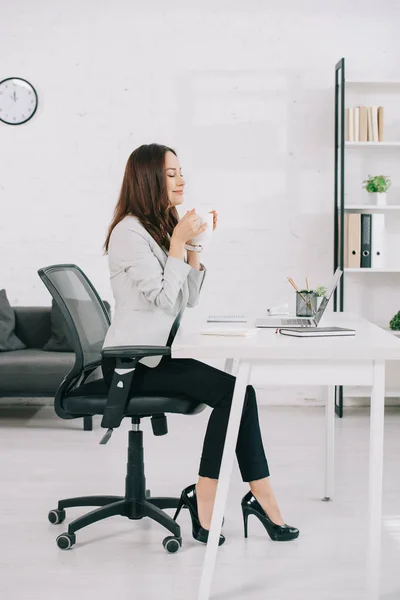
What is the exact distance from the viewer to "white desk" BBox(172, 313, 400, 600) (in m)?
2.05

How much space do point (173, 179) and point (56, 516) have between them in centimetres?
120

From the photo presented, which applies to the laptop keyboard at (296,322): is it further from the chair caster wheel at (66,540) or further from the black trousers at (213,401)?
the chair caster wheel at (66,540)

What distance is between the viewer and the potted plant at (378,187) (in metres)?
4.75

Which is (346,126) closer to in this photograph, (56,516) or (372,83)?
(372,83)

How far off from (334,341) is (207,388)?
0.45 metres

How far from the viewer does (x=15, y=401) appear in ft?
16.7

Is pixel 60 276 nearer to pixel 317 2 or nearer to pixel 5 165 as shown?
pixel 5 165

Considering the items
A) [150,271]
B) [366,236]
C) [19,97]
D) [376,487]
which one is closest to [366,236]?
[366,236]

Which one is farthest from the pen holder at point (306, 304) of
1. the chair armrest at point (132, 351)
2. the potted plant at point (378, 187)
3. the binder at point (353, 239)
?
the potted plant at point (378, 187)

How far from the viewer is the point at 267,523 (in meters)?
2.55

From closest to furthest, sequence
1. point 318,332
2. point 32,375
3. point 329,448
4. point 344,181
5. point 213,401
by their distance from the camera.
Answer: point 318,332
point 213,401
point 329,448
point 32,375
point 344,181

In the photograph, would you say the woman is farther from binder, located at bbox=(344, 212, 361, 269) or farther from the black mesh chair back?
binder, located at bbox=(344, 212, 361, 269)

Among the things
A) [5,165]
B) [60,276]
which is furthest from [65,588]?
[5,165]

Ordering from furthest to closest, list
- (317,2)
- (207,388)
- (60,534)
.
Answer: (317,2) → (60,534) → (207,388)
